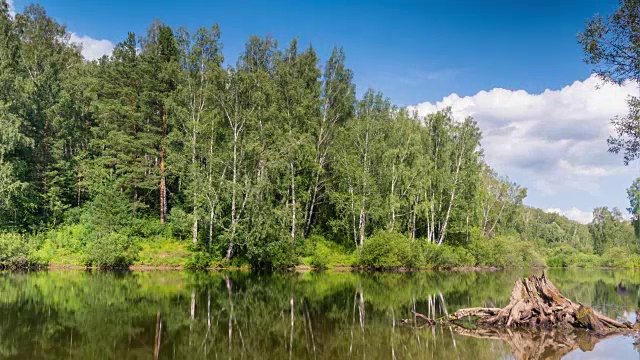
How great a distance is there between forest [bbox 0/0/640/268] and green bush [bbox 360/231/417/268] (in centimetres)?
14

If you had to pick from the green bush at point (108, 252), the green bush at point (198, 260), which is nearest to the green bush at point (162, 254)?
the green bush at point (198, 260)

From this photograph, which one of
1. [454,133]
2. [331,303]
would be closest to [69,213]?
[331,303]

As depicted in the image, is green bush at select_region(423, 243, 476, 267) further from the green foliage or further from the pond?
the pond

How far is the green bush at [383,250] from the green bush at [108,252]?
68.5ft

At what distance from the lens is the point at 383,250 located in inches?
1615

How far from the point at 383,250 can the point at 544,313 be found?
26.5 m

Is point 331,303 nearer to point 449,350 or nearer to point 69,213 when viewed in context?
point 449,350

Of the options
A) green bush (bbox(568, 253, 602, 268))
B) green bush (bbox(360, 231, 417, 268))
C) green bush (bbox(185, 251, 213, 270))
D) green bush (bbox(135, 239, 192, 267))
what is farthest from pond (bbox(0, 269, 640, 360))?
green bush (bbox(568, 253, 602, 268))

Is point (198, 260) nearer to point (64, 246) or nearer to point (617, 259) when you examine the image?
point (64, 246)

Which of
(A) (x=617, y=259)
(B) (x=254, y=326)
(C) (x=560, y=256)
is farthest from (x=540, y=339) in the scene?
(A) (x=617, y=259)

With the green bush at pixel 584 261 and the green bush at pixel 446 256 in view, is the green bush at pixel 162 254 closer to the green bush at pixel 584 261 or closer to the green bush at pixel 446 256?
the green bush at pixel 446 256

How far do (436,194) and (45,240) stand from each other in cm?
4059

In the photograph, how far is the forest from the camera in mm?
37031

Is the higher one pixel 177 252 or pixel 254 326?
pixel 177 252
